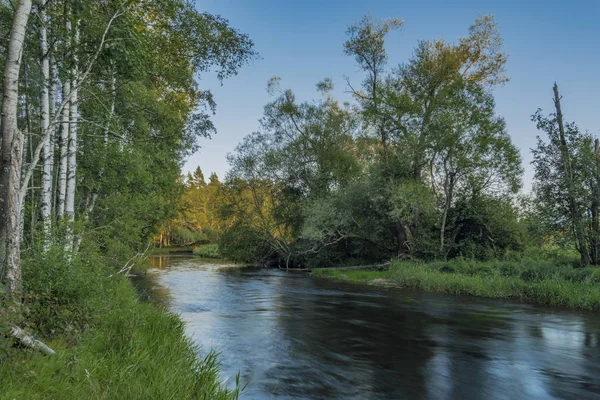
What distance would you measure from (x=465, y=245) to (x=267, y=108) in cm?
2398

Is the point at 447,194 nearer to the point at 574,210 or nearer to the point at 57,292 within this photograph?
the point at 574,210

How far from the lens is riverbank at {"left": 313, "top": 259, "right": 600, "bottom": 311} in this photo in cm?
1852

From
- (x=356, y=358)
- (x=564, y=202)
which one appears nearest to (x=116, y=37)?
(x=356, y=358)

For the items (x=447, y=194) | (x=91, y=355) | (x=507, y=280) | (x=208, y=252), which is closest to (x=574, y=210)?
(x=507, y=280)

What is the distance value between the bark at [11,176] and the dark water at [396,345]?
466 cm

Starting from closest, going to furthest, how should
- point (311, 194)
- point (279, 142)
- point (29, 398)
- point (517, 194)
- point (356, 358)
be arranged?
point (29, 398), point (356, 358), point (517, 194), point (311, 194), point (279, 142)

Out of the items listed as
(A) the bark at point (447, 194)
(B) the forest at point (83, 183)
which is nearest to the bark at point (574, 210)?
(A) the bark at point (447, 194)

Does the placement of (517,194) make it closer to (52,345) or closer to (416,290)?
(416,290)

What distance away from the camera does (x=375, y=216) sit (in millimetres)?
31547

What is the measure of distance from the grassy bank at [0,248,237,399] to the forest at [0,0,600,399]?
0.11 feet

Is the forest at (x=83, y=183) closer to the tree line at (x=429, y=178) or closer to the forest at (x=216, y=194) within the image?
the forest at (x=216, y=194)

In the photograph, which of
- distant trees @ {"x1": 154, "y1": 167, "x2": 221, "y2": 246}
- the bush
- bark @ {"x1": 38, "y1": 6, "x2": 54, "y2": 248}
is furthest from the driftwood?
distant trees @ {"x1": 154, "y1": 167, "x2": 221, "y2": 246}

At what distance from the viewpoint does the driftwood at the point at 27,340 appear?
4.82 metres

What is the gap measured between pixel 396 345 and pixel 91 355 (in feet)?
27.3
